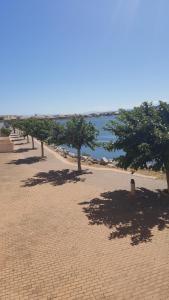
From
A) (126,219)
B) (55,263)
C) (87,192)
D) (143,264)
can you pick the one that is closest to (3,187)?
(87,192)

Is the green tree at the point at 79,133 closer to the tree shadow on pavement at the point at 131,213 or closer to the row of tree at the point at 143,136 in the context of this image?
the tree shadow on pavement at the point at 131,213

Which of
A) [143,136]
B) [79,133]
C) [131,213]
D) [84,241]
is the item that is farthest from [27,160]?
[84,241]

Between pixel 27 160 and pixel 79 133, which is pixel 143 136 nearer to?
pixel 79 133

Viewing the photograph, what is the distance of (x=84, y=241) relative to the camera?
14.0 metres

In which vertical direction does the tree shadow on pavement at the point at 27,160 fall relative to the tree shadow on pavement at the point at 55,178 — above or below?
above

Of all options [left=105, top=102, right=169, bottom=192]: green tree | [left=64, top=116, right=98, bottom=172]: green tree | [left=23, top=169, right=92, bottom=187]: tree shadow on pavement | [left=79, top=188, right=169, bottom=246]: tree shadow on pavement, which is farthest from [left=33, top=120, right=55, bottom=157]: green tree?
[left=105, top=102, right=169, bottom=192]: green tree

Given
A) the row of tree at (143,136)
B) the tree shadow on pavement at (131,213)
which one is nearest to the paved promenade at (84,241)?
the tree shadow on pavement at (131,213)

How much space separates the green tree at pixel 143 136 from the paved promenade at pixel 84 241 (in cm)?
250

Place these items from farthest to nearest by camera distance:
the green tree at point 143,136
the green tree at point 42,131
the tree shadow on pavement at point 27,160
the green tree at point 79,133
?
the green tree at point 42,131 < the tree shadow on pavement at point 27,160 < the green tree at point 79,133 < the green tree at point 143,136

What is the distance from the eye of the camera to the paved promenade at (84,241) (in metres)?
10.6

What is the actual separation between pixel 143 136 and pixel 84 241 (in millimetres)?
7375

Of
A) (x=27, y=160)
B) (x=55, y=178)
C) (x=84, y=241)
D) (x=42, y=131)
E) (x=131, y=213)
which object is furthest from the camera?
(x=42, y=131)

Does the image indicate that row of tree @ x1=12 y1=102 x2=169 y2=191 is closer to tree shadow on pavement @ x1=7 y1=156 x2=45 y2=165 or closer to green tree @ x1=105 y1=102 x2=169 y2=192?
green tree @ x1=105 y1=102 x2=169 y2=192

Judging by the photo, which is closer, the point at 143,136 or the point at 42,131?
the point at 143,136
